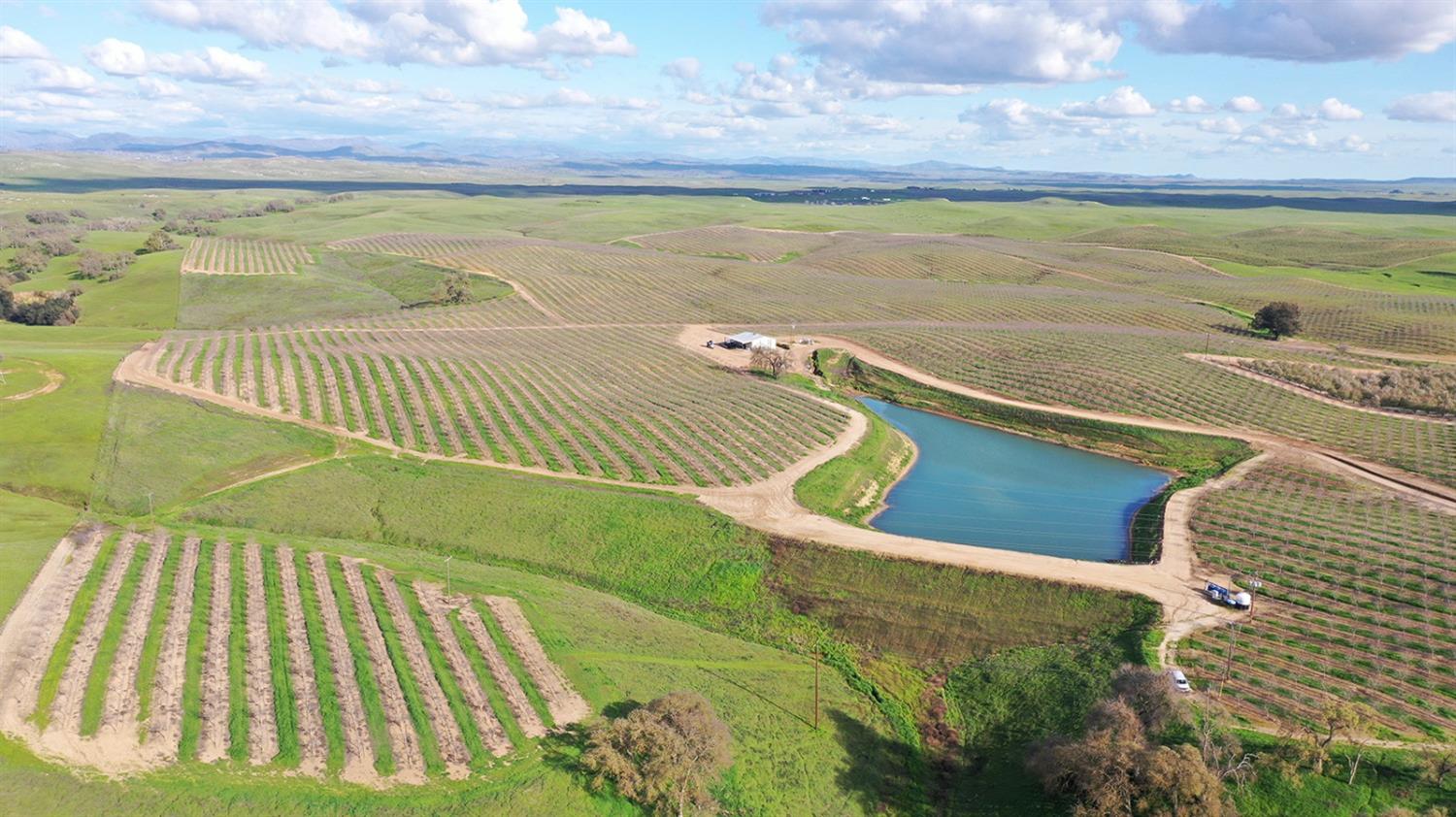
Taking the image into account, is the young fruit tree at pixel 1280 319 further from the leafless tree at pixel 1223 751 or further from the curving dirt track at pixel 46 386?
the curving dirt track at pixel 46 386

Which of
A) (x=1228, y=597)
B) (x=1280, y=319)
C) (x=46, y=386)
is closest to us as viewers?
(x=1228, y=597)

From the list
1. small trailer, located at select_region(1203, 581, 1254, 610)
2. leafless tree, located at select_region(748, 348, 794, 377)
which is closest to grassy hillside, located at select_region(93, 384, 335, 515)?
leafless tree, located at select_region(748, 348, 794, 377)

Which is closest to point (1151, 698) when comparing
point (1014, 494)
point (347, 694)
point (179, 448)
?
point (1014, 494)

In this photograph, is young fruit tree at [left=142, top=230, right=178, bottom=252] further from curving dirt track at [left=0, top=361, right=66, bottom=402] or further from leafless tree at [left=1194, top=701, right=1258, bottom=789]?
leafless tree at [left=1194, top=701, right=1258, bottom=789]

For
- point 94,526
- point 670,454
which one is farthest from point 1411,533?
point 94,526

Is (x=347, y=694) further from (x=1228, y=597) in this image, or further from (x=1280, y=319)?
(x=1280, y=319)

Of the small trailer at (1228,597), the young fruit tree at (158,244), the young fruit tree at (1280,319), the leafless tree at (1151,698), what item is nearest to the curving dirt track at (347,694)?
the leafless tree at (1151,698)
